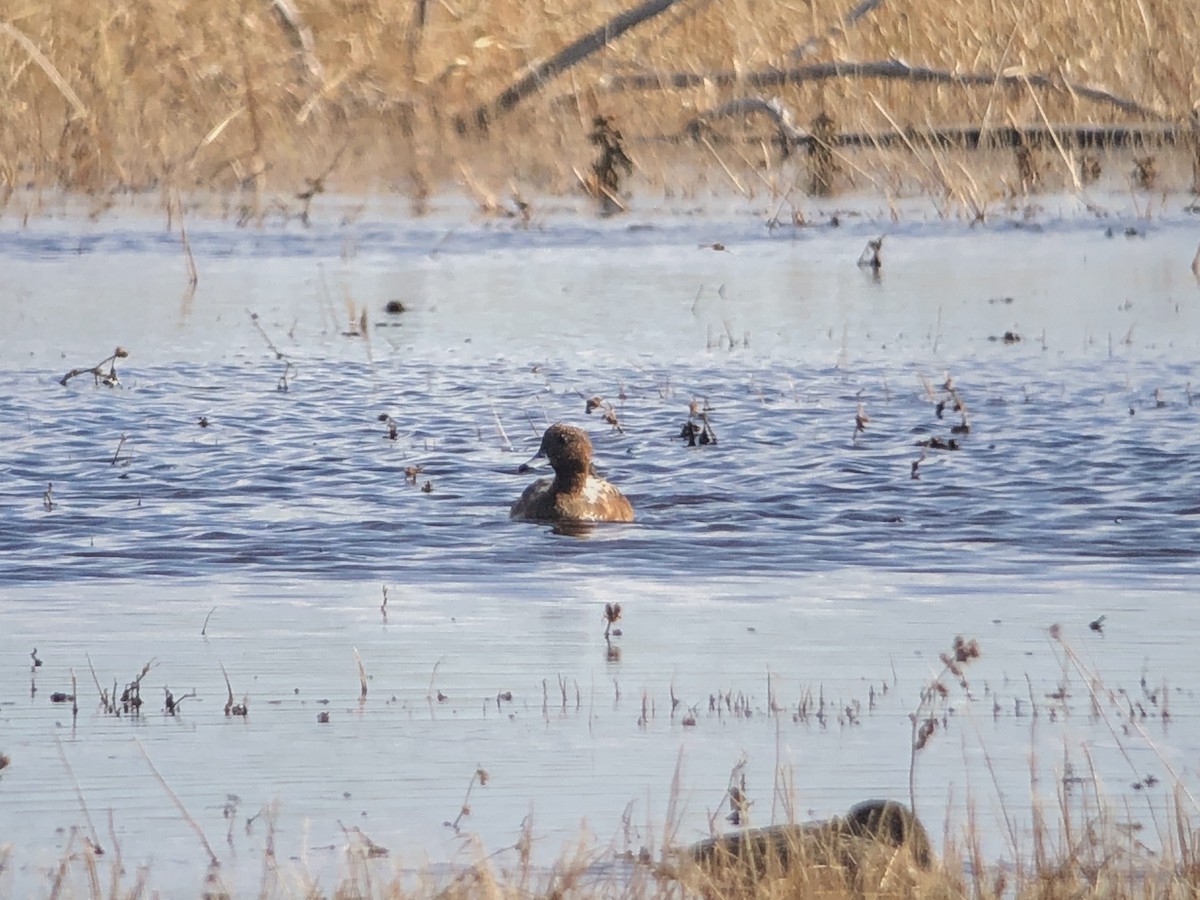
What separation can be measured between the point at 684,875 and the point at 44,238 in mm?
13913

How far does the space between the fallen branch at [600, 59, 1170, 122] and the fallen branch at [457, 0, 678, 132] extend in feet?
1.64

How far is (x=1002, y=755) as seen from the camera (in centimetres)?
561

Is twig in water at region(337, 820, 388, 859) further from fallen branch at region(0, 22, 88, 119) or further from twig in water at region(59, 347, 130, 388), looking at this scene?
fallen branch at region(0, 22, 88, 119)

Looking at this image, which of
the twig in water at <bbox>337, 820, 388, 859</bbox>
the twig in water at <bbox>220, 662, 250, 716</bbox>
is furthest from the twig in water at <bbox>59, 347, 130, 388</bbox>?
the twig in water at <bbox>337, 820, 388, 859</bbox>

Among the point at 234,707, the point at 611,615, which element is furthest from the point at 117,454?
the point at 234,707

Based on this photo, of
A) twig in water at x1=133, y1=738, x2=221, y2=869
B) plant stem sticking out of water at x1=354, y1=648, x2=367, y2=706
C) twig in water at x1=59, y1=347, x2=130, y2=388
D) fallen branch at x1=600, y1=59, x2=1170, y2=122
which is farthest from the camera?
Answer: fallen branch at x1=600, y1=59, x2=1170, y2=122

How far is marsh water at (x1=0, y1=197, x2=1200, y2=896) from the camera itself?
5.36 meters

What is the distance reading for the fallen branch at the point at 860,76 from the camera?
19094mm

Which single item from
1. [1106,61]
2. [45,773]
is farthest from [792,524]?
[1106,61]

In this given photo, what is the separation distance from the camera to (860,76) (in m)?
20.3

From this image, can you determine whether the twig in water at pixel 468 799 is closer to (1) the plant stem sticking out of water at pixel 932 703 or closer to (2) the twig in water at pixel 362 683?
(2) the twig in water at pixel 362 683

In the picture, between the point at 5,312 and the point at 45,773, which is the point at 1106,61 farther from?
the point at 45,773

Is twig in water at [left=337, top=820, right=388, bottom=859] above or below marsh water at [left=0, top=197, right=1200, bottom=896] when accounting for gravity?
below

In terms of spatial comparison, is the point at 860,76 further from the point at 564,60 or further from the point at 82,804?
the point at 82,804
